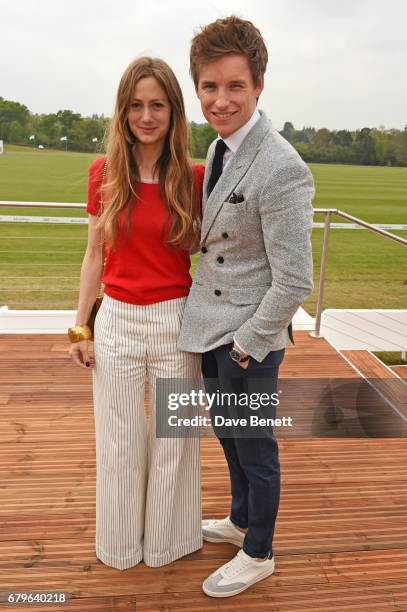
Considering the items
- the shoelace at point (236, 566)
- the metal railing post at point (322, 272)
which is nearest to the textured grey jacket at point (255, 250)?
the shoelace at point (236, 566)

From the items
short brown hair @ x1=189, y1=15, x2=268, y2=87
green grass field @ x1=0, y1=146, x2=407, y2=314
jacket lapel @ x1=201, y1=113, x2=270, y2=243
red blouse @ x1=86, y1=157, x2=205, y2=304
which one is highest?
short brown hair @ x1=189, y1=15, x2=268, y2=87

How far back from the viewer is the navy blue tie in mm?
1183

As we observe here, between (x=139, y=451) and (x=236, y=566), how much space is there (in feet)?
1.32

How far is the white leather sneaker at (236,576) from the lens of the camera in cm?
135

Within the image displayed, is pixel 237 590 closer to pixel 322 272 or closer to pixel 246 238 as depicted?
pixel 246 238

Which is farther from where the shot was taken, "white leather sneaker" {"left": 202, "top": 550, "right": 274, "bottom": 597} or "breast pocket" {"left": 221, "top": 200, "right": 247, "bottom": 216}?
"white leather sneaker" {"left": 202, "top": 550, "right": 274, "bottom": 597}

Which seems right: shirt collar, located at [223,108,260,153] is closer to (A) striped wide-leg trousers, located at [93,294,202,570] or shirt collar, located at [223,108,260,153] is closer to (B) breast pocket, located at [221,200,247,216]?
(B) breast pocket, located at [221,200,247,216]

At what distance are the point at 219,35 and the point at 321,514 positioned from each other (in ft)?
4.64

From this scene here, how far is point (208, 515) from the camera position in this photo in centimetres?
168

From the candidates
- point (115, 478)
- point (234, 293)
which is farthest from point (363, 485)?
point (234, 293)

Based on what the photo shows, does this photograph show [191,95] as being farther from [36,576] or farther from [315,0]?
[315,0]

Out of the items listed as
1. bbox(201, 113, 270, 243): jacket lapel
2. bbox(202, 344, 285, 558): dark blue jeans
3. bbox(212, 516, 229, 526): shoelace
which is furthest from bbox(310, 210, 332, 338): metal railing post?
bbox(201, 113, 270, 243): jacket lapel

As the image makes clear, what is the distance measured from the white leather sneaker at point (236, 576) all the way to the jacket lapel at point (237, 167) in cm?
90

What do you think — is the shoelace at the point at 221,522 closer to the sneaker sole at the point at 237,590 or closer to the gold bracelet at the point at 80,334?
the sneaker sole at the point at 237,590
